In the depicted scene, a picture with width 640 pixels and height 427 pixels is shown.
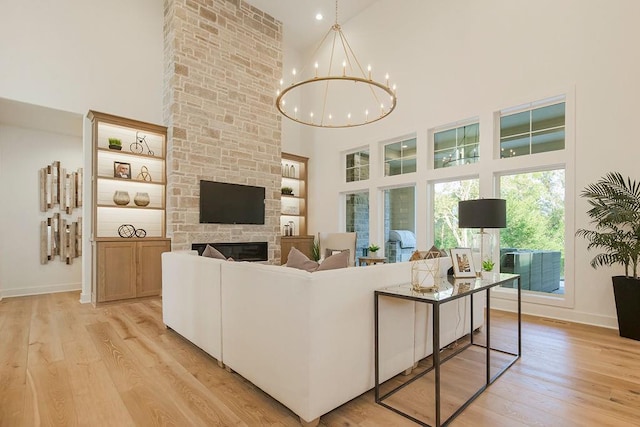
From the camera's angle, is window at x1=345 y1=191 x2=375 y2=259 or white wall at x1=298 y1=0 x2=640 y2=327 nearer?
white wall at x1=298 y1=0 x2=640 y2=327

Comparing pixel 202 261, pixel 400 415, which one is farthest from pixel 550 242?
pixel 202 261

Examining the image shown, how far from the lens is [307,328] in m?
1.72

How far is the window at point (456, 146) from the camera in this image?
4.91m

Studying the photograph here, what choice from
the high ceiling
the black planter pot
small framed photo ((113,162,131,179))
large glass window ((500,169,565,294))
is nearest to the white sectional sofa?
the black planter pot

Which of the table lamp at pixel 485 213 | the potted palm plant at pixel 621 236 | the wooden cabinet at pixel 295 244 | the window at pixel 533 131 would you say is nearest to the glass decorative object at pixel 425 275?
the table lamp at pixel 485 213

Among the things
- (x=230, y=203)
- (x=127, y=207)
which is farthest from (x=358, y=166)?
(x=127, y=207)

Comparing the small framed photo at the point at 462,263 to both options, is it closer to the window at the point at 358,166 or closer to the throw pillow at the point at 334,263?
the throw pillow at the point at 334,263

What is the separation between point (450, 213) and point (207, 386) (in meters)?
4.35

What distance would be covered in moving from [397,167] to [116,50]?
5081 millimetres

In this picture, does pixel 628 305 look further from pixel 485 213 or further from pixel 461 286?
pixel 461 286

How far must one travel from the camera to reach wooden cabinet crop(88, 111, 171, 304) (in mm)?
4703

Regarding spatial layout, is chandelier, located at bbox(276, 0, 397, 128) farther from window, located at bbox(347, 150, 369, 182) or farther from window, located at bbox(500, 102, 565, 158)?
window, located at bbox(500, 102, 565, 158)

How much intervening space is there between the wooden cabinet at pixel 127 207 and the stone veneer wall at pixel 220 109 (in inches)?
13.8

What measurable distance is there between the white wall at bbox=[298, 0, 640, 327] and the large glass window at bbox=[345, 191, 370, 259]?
0.36 m
